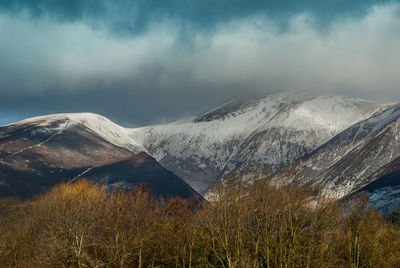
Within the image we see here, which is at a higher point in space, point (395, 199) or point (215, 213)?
point (215, 213)

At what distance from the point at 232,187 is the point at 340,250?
1683 centimetres

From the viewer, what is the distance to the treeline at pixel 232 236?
36.9 m

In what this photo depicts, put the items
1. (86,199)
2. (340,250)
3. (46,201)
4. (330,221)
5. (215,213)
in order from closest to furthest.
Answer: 1. (330,221)
2. (215,213)
3. (340,250)
4. (86,199)
5. (46,201)

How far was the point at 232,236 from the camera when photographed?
3819 cm

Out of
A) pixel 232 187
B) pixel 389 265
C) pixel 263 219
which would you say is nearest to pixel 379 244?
pixel 389 265

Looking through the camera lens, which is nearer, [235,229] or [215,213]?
[235,229]

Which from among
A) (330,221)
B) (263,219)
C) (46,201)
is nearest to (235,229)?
(263,219)

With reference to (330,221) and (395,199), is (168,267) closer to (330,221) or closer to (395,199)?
(330,221)

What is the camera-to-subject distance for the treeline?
36.9 meters

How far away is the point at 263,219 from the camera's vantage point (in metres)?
38.7

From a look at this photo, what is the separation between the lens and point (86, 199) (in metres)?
53.7

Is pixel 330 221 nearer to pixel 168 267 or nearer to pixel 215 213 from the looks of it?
pixel 215 213

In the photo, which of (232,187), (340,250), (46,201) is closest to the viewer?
(232,187)

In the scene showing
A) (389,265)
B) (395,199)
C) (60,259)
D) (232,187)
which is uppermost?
(232,187)
